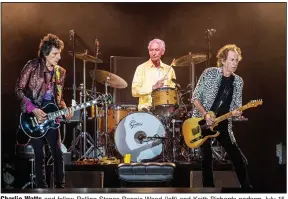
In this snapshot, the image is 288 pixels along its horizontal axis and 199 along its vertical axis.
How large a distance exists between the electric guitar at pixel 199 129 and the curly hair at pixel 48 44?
1805mm

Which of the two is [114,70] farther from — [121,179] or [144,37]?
[121,179]

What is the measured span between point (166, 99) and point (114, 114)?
0.66m

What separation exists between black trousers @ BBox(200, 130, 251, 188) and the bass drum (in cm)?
55

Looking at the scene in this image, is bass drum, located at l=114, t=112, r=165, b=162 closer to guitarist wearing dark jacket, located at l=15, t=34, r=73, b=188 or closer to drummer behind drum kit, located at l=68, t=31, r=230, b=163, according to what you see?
drummer behind drum kit, located at l=68, t=31, r=230, b=163

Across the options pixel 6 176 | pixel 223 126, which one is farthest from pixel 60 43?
pixel 223 126

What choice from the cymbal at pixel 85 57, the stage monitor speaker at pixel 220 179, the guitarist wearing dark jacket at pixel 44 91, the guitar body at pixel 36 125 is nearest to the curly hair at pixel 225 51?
the stage monitor speaker at pixel 220 179

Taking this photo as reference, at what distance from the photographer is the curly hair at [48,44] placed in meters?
6.04

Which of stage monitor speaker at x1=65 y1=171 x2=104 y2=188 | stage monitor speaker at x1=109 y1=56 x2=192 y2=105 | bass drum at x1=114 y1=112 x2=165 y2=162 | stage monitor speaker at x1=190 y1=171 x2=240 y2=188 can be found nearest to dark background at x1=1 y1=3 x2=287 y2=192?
stage monitor speaker at x1=109 y1=56 x2=192 y2=105

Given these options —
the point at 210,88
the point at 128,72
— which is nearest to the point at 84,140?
the point at 128,72

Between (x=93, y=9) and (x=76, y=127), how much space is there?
4.73ft

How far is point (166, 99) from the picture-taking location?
19.7 feet

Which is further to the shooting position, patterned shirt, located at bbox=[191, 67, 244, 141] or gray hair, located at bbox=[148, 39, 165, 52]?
gray hair, located at bbox=[148, 39, 165, 52]

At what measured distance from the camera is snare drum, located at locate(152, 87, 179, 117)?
601 cm

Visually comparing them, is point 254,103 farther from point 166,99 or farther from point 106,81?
point 106,81
